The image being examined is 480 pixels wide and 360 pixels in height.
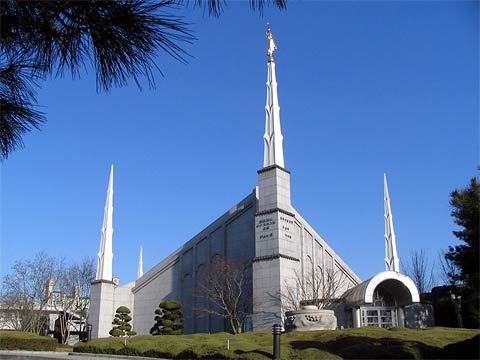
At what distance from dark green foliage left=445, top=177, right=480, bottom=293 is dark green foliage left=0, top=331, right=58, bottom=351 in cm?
2275

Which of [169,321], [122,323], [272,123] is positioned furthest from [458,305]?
[122,323]

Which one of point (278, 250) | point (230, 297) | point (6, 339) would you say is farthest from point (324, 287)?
point (6, 339)

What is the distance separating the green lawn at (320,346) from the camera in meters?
14.9

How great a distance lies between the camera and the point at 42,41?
5.45 meters

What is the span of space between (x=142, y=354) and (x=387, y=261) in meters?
29.1

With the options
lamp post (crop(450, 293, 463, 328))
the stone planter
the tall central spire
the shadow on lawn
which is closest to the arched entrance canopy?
lamp post (crop(450, 293, 463, 328))

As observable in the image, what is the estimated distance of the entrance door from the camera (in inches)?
1272

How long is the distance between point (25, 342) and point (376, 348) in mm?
20375

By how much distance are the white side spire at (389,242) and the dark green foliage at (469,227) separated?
1659 centimetres

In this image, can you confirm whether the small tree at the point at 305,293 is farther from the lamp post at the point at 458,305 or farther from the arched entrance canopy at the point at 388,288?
the lamp post at the point at 458,305

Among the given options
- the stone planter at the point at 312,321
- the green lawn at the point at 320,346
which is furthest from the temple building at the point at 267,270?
the green lawn at the point at 320,346

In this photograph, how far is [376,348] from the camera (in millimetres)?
15633

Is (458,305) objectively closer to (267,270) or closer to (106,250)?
(267,270)

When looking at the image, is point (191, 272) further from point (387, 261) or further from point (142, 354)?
point (142, 354)
